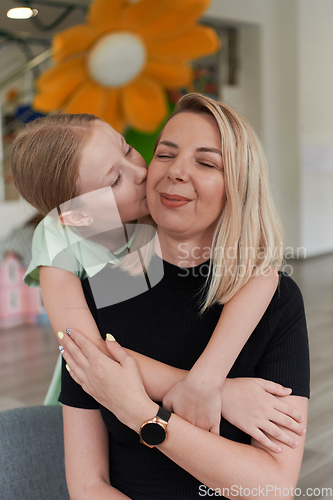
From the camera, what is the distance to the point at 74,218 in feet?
4.08

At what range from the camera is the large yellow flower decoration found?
435 centimetres

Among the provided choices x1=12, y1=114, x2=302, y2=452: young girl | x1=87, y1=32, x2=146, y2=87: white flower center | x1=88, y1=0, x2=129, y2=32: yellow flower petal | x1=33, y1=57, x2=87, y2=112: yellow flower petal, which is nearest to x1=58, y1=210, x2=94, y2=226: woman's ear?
x1=12, y1=114, x2=302, y2=452: young girl

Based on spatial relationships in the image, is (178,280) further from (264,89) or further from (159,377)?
(264,89)

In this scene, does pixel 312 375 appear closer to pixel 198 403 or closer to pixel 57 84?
pixel 198 403

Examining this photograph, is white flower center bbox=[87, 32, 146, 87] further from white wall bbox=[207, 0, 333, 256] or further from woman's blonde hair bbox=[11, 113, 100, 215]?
woman's blonde hair bbox=[11, 113, 100, 215]

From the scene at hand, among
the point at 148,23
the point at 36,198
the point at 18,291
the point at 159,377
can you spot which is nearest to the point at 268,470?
the point at 159,377

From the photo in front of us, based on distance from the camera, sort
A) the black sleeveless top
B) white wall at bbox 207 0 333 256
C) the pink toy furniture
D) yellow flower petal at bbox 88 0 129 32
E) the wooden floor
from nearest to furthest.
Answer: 1. the black sleeveless top
2. the wooden floor
3. the pink toy furniture
4. yellow flower petal at bbox 88 0 129 32
5. white wall at bbox 207 0 333 256

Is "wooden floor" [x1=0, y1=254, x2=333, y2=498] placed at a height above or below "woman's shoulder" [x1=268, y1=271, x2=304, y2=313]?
below

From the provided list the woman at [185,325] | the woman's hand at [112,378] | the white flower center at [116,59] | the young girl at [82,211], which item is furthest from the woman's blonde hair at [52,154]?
the white flower center at [116,59]

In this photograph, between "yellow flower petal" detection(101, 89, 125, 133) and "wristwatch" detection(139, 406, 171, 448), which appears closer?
"wristwatch" detection(139, 406, 171, 448)

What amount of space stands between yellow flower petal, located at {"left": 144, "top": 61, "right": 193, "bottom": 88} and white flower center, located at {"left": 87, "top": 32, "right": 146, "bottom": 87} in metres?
0.19

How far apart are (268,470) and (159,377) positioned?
0.85 feet

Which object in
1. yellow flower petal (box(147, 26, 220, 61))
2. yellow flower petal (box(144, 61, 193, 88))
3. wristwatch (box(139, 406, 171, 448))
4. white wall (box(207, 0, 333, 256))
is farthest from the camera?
white wall (box(207, 0, 333, 256))

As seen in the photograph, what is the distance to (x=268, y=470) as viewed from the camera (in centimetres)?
88
